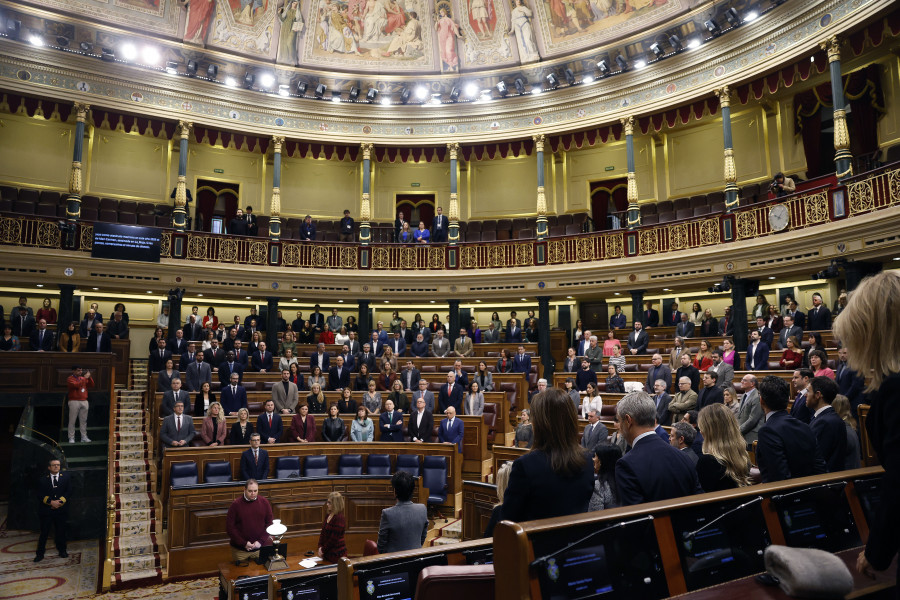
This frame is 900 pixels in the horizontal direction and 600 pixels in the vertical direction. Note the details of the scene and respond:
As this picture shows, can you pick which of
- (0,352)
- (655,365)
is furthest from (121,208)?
(655,365)

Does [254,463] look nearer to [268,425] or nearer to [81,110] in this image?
[268,425]

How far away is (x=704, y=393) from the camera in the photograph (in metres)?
7.21

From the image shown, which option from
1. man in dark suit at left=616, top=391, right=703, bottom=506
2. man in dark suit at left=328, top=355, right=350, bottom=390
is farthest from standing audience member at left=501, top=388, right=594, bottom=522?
man in dark suit at left=328, top=355, right=350, bottom=390

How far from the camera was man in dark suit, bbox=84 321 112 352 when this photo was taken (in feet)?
40.1

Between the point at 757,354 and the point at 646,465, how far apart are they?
776 cm

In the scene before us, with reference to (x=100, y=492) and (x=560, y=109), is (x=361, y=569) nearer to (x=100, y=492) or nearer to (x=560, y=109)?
(x=100, y=492)

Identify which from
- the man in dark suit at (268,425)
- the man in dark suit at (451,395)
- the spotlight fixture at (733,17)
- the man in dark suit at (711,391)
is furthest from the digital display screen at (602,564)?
the spotlight fixture at (733,17)

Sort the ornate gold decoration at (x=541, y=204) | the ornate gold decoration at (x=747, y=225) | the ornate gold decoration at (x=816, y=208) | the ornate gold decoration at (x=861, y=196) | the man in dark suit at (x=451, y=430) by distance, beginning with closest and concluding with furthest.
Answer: the man in dark suit at (x=451, y=430) → the ornate gold decoration at (x=861, y=196) → the ornate gold decoration at (x=816, y=208) → the ornate gold decoration at (x=747, y=225) → the ornate gold decoration at (x=541, y=204)

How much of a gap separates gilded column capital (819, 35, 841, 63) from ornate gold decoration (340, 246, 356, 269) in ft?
38.4

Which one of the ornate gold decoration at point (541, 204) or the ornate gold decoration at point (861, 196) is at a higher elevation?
the ornate gold decoration at point (541, 204)

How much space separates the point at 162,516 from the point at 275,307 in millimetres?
8794

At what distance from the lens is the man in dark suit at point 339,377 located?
1191 centimetres

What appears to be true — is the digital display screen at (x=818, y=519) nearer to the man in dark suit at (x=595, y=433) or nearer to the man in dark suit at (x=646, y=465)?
the man in dark suit at (x=646, y=465)

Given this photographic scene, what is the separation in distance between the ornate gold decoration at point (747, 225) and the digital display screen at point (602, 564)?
12.6 m
